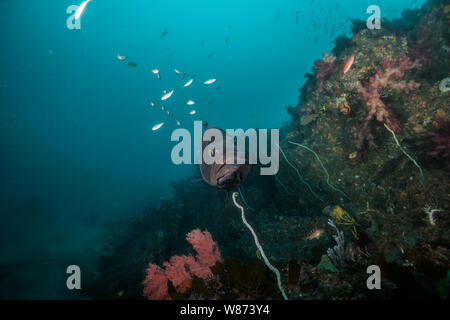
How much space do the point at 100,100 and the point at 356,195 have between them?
428 feet

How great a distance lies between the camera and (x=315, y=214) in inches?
246

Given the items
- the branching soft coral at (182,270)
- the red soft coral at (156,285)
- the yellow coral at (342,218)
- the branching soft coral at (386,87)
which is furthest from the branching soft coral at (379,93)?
the red soft coral at (156,285)

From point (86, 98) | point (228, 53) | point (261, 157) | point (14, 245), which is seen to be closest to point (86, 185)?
point (14, 245)

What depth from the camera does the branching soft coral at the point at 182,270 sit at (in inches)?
182

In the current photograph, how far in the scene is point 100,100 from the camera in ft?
357

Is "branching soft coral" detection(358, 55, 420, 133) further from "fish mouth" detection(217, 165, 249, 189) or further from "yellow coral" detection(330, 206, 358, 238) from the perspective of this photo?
"fish mouth" detection(217, 165, 249, 189)

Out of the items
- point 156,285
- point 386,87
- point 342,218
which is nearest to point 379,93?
point 386,87

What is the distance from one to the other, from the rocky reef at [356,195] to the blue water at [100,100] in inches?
529

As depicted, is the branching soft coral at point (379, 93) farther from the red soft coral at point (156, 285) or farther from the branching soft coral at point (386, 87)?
the red soft coral at point (156, 285)

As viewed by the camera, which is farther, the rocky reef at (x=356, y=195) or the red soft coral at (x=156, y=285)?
the red soft coral at (x=156, y=285)

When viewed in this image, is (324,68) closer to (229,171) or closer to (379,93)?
(379,93)

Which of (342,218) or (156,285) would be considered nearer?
(156,285)
